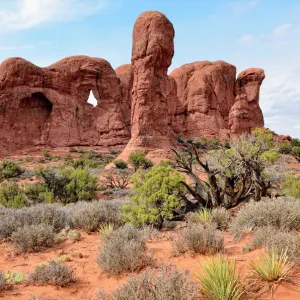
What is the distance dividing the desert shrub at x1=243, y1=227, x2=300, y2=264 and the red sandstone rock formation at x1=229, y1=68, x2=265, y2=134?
43.4 metres

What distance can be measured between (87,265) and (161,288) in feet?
7.55

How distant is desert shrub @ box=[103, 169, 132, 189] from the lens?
62.6 ft

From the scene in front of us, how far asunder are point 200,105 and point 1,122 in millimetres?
28912

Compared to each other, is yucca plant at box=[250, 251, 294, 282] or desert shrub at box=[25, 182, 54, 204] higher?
yucca plant at box=[250, 251, 294, 282]

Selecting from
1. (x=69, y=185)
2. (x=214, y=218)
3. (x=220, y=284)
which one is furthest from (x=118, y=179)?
(x=220, y=284)

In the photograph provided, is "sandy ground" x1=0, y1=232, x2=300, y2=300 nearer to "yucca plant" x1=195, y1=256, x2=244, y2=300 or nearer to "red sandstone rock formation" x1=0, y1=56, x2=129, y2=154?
"yucca plant" x1=195, y1=256, x2=244, y2=300

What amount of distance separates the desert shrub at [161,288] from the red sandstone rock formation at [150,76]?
2467 centimetres

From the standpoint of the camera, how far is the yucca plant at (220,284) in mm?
2857

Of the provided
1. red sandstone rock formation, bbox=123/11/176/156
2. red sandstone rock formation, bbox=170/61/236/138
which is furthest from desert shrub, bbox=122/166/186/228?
red sandstone rock formation, bbox=170/61/236/138

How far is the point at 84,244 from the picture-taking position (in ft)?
19.7

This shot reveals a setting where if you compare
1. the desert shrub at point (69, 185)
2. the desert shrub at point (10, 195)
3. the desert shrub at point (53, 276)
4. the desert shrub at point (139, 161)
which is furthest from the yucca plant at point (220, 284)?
the desert shrub at point (139, 161)

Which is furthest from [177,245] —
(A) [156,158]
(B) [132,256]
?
(A) [156,158]

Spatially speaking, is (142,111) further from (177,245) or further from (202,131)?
(177,245)

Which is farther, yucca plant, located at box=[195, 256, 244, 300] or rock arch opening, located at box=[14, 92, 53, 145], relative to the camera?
rock arch opening, located at box=[14, 92, 53, 145]
